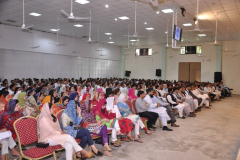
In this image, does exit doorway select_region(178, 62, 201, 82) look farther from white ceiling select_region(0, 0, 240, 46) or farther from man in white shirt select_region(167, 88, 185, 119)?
man in white shirt select_region(167, 88, 185, 119)

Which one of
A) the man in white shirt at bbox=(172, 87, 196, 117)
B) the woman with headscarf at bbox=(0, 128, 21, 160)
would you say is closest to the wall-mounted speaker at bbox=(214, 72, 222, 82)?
the man in white shirt at bbox=(172, 87, 196, 117)

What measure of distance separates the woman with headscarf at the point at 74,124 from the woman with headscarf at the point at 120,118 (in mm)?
935

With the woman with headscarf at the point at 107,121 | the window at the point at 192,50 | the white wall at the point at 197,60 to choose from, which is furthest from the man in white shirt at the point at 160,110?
the window at the point at 192,50

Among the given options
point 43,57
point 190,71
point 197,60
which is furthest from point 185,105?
point 190,71

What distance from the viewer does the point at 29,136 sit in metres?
3.36

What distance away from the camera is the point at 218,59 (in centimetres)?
1803

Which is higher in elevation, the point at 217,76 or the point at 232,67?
the point at 232,67

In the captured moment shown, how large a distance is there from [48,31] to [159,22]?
27.5 feet

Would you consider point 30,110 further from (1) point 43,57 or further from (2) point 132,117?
(1) point 43,57

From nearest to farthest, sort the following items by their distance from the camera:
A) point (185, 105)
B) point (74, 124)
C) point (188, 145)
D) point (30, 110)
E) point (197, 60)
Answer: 1. point (74, 124)
2. point (30, 110)
3. point (188, 145)
4. point (185, 105)
5. point (197, 60)

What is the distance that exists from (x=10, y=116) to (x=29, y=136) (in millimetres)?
688

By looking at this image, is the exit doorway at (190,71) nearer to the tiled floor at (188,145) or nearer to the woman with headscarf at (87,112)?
the tiled floor at (188,145)

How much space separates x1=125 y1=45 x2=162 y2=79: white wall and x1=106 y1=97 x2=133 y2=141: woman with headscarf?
16.6 metres

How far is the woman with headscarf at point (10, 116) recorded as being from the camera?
143 inches
